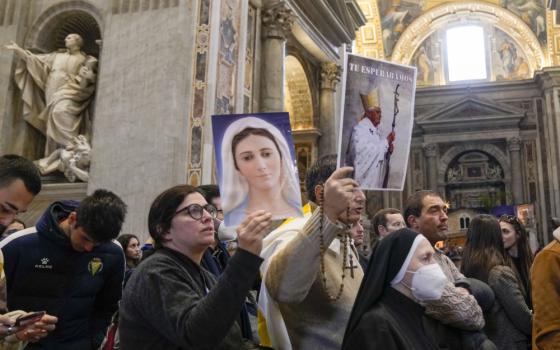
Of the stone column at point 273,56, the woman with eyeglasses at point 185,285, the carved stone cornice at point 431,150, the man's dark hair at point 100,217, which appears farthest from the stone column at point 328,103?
the woman with eyeglasses at point 185,285

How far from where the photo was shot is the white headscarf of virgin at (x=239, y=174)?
2.14m

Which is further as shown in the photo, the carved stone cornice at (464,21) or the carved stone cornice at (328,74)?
the carved stone cornice at (464,21)

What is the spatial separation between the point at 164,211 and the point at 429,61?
865 inches

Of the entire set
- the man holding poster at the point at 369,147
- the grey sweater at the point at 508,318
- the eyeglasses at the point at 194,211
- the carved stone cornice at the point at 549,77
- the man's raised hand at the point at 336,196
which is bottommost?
the grey sweater at the point at 508,318

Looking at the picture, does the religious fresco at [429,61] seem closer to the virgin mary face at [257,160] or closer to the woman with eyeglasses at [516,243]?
the woman with eyeglasses at [516,243]

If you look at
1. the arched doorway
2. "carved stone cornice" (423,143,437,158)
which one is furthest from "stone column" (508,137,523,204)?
the arched doorway

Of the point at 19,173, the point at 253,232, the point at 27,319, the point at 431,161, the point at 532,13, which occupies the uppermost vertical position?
the point at 532,13

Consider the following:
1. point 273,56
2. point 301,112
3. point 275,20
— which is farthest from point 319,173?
point 301,112

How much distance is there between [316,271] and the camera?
6.80ft

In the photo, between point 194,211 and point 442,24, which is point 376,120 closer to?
point 194,211

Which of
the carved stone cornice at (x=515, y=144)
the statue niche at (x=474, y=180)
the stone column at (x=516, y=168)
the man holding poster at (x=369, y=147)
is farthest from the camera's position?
the statue niche at (x=474, y=180)

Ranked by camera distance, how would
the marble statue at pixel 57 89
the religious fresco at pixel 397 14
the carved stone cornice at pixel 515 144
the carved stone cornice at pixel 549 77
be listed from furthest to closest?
1. the religious fresco at pixel 397 14
2. the carved stone cornice at pixel 515 144
3. the carved stone cornice at pixel 549 77
4. the marble statue at pixel 57 89

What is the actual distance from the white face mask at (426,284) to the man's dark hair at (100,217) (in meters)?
1.40

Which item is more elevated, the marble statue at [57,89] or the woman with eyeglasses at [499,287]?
the marble statue at [57,89]
